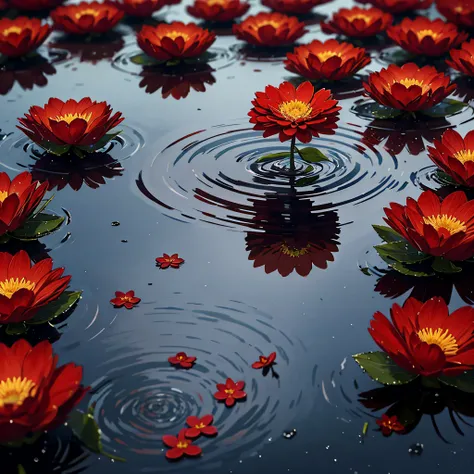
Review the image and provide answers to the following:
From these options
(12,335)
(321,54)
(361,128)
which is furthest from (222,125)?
(12,335)

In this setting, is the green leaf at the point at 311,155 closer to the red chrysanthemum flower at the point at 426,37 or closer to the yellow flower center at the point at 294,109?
the yellow flower center at the point at 294,109

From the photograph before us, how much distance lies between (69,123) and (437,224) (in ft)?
5.70

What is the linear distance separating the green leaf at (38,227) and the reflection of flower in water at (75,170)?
347 millimetres

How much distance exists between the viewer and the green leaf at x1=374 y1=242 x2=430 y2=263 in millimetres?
2705

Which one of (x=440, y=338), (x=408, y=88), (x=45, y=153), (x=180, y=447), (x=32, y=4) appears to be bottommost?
(x=180, y=447)

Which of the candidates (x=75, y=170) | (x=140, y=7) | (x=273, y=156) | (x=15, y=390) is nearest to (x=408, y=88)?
(x=273, y=156)

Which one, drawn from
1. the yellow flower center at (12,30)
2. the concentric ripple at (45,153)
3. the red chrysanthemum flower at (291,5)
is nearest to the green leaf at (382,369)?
the concentric ripple at (45,153)

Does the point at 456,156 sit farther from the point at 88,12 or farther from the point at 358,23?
the point at 88,12

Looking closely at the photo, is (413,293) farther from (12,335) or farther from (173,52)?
(173,52)

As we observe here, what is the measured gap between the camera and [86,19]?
5441 millimetres

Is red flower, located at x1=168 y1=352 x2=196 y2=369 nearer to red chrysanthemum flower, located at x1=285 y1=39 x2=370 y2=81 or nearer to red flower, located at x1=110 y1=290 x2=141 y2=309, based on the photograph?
red flower, located at x1=110 y1=290 x2=141 y2=309

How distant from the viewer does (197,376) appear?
2.24 m

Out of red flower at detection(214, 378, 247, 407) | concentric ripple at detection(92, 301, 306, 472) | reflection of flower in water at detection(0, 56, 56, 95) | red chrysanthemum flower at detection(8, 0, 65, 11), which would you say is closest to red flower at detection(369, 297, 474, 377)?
concentric ripple at detection(92, 301, 306, 472)

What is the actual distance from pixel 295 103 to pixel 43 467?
193 centimetres
